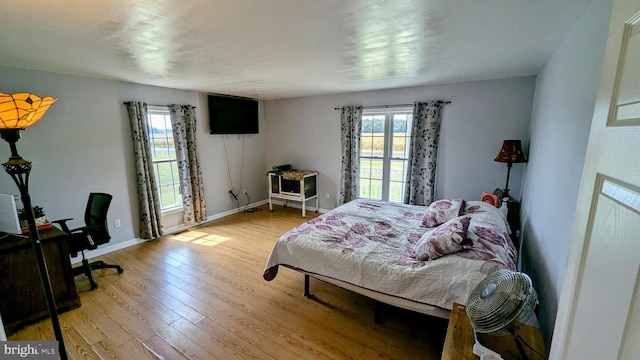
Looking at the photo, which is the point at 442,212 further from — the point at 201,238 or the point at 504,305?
the point at 201,238

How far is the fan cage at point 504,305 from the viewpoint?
3.59ft

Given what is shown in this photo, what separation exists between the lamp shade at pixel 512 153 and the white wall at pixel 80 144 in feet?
15.7

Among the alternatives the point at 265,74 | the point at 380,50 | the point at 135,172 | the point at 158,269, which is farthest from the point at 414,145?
the point at 135,172

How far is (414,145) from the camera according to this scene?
4168 millimetres

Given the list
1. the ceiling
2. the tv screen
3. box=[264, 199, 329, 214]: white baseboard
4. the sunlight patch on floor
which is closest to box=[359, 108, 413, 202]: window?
box=[264, 199, 329, 214]: white baseboard

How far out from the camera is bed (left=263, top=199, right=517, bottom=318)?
6.15 feet

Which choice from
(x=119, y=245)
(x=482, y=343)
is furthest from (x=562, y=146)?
(x=119, y=245)

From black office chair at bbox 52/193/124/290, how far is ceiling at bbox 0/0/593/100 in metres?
1.48

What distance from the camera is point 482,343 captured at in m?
1.28

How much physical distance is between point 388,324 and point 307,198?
3.18 metres

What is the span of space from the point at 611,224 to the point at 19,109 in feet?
7.49

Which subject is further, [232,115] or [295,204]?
[295,204]

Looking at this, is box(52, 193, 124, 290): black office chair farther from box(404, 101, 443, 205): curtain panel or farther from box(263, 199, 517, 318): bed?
box(404, 101, 443, 205): curtain panel

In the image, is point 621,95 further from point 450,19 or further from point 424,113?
point 424,113
